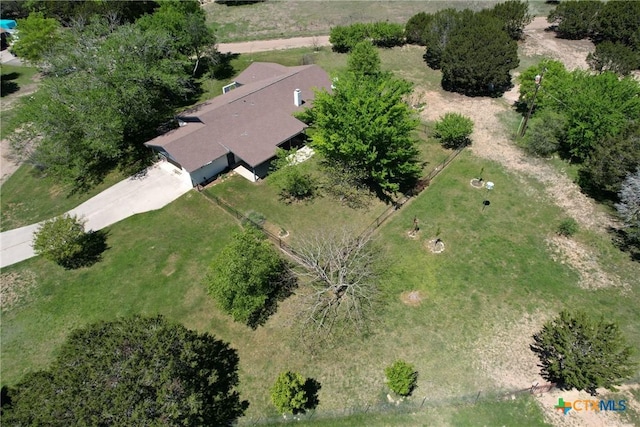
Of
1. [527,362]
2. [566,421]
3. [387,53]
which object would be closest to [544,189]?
[527,362]

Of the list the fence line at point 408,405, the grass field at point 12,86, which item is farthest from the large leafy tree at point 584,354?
the grass field at point 12,86

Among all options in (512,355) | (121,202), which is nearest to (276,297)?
(512,355)

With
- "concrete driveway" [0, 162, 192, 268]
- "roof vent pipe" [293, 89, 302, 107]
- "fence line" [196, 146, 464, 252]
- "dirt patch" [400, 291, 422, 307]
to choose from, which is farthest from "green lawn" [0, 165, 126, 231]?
"dirt patch" [400, 291, 422, 307]

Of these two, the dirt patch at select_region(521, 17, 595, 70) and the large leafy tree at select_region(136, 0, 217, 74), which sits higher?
the large leafy tree at select_region(136, 0, 217, 74)

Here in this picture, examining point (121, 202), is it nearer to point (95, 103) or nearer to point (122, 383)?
point (95, 103)

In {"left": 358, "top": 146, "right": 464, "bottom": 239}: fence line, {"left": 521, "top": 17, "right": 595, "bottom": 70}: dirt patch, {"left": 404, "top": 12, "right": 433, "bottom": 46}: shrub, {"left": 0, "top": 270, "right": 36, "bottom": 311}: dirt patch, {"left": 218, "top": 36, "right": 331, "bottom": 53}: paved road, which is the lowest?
{"left": 0, "top": 270, "right": 36, "bottom": 311}: dirt patch

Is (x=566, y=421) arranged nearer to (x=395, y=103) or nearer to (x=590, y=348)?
(x=590, y=348)

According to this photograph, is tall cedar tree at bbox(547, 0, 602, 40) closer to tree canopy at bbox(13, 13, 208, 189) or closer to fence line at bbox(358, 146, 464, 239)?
fence line at bbox(358, 146, 464, 239)
